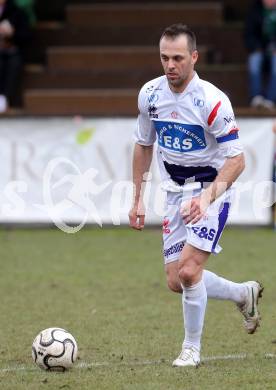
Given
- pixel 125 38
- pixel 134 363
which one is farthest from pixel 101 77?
pixel 134 363

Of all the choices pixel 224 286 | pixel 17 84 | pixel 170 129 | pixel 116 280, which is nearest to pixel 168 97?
pixel 170 129

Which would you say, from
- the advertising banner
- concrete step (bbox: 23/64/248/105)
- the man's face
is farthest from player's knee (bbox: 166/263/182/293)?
concrete step (bbox: 23/64/248/105)

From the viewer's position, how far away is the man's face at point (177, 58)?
20.2 feet

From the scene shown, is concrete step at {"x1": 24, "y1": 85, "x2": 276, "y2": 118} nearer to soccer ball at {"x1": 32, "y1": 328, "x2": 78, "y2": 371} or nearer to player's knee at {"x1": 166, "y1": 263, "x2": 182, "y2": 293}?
player's knee at {"x1": 166, "y1": 263, "x2": 182, "y2": 293}

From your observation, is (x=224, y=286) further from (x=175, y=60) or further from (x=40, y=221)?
(x=40, y=221)

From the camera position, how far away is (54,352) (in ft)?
19.9

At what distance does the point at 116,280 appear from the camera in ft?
32.4

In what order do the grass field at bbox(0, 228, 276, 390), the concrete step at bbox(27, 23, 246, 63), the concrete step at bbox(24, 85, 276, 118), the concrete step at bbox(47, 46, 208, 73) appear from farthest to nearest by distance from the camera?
the concrete step at bbox(27, 23, 246, 63) → the concrete step at bbox(47, 46, 208, 73) → the concrete step at bbox(24, 85, 276, 118) → the grass field at bbox(0, 228, 276, 390)

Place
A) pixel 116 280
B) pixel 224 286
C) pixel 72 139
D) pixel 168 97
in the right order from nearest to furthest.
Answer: pixel 168 97 → pixel 224 286 → pixel 116 280 → pixel 72 139

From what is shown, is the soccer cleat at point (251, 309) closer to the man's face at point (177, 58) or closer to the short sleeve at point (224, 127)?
the short sleeve at point (224, 127)

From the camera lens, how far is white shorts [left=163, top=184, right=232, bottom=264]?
631 cm

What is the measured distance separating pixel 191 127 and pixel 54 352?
1.55 meters

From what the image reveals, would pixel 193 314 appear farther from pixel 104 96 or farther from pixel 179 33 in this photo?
pixel 104 96

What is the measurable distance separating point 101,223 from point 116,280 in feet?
11.9
